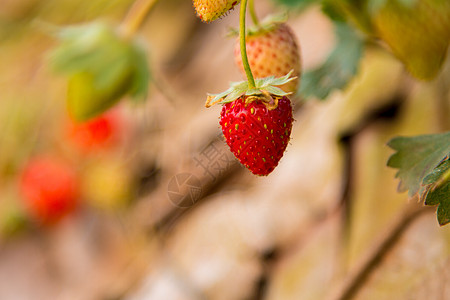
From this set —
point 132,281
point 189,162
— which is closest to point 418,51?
point 189,162

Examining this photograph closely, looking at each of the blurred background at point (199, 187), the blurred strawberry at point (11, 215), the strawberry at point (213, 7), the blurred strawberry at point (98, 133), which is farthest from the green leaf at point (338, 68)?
the blurred strawberry at point (11, 215)

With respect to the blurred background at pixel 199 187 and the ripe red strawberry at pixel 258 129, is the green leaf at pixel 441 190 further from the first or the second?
the blurred background at pixel 199 187

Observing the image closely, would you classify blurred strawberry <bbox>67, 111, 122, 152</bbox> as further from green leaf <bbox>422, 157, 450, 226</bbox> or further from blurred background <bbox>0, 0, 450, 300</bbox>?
green leaf <bbox>422, 157, 450, 226</bbox>

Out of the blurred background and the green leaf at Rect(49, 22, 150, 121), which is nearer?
the green leaf at Rect(49, 22, 150, 121)

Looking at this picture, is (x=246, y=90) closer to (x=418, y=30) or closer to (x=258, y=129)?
(x=258, y=129)

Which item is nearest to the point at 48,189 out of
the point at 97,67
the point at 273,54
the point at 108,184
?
the point at 108,184

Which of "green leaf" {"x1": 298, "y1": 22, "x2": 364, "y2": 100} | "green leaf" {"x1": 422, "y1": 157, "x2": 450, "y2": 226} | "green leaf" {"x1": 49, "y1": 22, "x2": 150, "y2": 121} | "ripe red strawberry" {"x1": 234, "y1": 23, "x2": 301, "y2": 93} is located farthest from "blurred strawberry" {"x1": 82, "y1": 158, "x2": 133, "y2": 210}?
"green leaf" {"x1": 422, "y1": 157, "x2": 450, "y2": 226}
